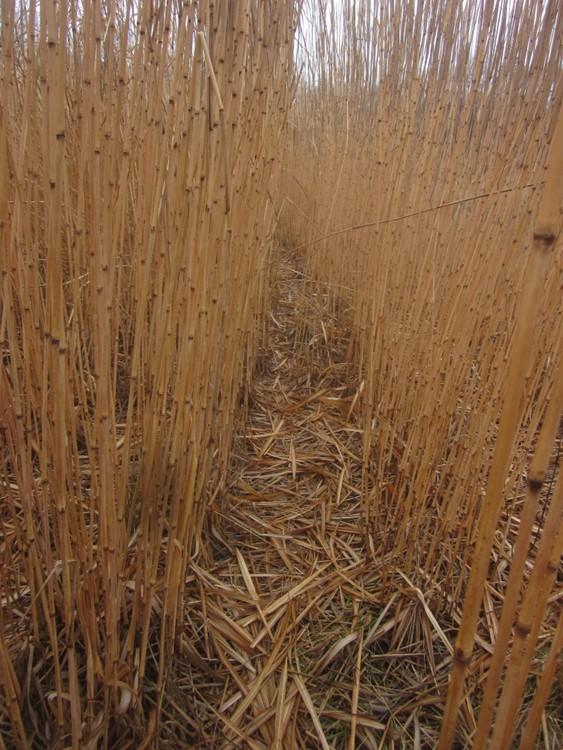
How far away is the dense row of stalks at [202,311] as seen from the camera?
0.48m

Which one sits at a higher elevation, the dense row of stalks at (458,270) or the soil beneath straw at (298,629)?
the dense row of stalks at (458,270)

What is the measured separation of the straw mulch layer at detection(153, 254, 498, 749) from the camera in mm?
736

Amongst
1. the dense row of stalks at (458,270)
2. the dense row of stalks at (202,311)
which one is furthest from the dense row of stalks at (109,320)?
the dense row of stalks at (458,270)

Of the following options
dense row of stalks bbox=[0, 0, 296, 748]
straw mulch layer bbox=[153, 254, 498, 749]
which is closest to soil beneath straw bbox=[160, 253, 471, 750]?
straw mulch layer bbox=[153, 254, 498, 749]

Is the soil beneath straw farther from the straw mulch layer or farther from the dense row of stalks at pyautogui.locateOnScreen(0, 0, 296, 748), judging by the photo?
the dense row of stalks at pyautogui.locateOnScreen(0, 0, 296, 748)

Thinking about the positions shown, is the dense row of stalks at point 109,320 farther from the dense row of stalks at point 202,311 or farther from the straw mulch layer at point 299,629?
the straw mulch layer at point 299,629

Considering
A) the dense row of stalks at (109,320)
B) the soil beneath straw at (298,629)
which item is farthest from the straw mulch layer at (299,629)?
the dense row of stalks at (109,320)

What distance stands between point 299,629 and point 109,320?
2.13 ft

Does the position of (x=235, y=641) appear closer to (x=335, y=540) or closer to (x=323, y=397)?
(x=335, y=540)

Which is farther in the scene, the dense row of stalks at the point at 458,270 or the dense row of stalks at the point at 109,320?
the dense row of stalks at the point at 458,270

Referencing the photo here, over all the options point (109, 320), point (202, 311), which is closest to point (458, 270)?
point (202, 311)

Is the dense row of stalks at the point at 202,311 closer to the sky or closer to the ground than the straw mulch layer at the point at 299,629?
closer to the sky

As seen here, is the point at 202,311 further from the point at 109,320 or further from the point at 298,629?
the point at 298,629

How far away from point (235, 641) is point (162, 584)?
0.17 metres
